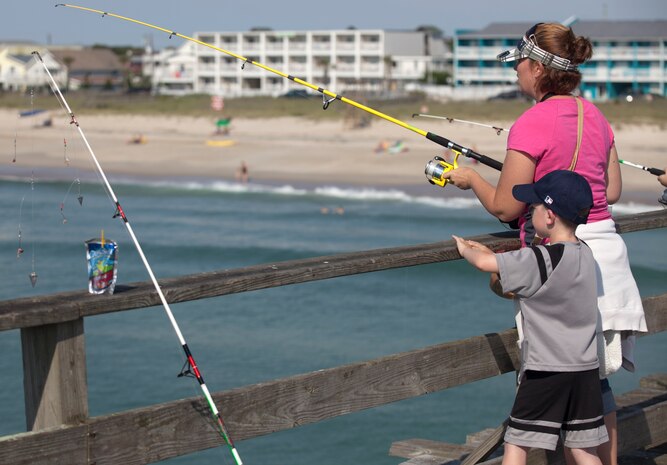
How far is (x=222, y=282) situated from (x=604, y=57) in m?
68.7

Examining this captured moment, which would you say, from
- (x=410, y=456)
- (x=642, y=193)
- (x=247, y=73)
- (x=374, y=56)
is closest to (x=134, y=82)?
(x=247, y=73)

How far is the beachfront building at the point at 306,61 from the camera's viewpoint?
77.8 meters

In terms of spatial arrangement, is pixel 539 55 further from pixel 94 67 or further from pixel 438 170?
pixel 94 67

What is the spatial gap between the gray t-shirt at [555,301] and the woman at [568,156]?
0.63ft

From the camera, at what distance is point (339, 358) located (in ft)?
39.0

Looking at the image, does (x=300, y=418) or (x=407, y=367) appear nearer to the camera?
(x=300, y=418)

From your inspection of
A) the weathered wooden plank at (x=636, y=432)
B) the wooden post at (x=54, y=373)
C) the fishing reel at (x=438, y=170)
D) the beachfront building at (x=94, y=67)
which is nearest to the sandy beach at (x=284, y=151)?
the weathered wooden plank at (x=636, y=432)

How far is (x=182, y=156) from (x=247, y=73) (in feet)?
123

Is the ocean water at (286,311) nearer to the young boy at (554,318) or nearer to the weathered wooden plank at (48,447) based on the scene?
the weathered wooden plank at (48,447)

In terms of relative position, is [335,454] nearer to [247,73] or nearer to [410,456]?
[410,456]

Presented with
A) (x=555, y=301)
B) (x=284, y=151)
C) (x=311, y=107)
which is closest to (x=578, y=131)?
(x=555, y=301)

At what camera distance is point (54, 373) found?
2490 mm

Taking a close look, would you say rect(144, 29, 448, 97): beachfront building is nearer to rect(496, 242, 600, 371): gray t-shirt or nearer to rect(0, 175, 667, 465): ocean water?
rect(0, 175, 667, 465): ocean water

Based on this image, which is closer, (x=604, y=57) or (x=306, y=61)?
(x=604, y=57)
